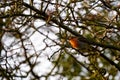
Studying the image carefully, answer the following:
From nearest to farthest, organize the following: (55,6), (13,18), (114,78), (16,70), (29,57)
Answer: (55,6)
(13,18)
(16,70)
(29,57)
(114,78)

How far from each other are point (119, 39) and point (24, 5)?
5.14 feet

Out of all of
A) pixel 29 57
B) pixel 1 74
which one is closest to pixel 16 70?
pixel 1 74

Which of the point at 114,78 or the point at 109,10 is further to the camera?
the point at 114,78

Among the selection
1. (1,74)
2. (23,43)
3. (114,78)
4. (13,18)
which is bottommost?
(114,78)

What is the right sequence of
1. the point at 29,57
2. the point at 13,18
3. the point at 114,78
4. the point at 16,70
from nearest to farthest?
the point at 13,18 → the point at 16,70 → the point at 29,57 → the point at 114,78

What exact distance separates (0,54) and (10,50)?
52cm

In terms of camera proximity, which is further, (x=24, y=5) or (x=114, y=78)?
(x=114, y=78)

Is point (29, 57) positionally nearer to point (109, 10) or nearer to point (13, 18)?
point (13, 18)

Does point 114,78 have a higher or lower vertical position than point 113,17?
lower

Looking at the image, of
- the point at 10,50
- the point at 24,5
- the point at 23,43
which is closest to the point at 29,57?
the point at 23,43

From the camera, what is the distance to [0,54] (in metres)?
6.96

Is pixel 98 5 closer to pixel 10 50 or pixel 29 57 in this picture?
pixel 10 50

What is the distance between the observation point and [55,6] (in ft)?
19.1

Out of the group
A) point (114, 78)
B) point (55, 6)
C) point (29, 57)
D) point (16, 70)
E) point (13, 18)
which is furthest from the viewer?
point (114, 78)
